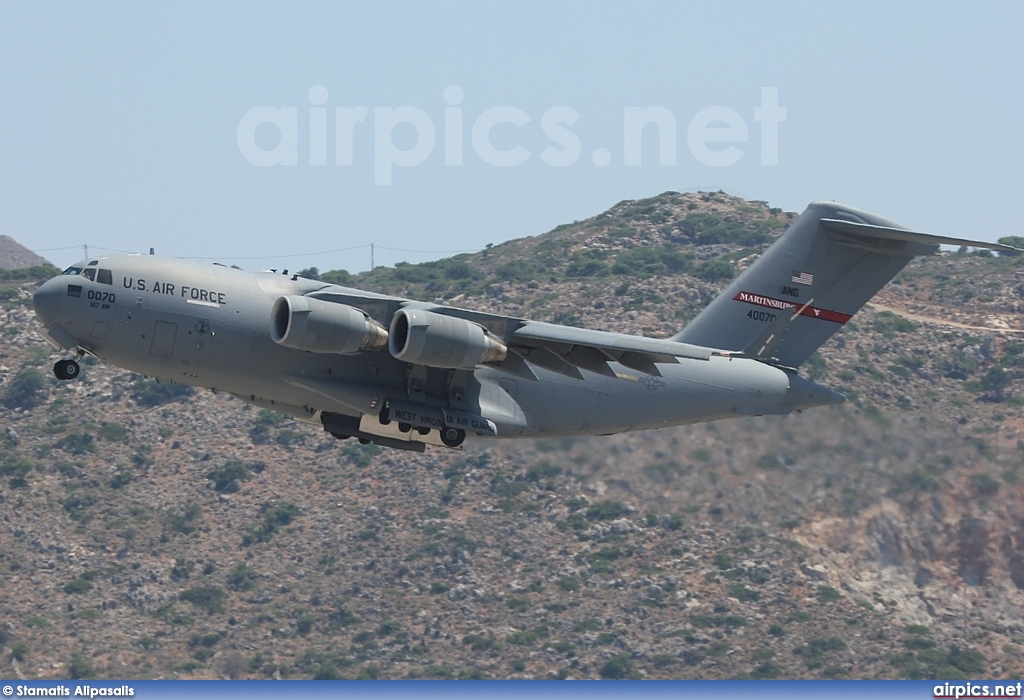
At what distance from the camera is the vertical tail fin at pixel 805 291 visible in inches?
990

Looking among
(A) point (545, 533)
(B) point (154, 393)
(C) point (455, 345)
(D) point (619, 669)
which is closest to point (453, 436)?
(C) point (455, 345)

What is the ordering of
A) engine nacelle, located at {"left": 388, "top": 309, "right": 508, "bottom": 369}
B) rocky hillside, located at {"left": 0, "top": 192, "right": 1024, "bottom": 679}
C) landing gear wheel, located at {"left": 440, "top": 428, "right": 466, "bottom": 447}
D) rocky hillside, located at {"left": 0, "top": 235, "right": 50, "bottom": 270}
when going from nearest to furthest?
engine nacelle, located at {"left": 388, "top": 309, "right": 508, "bottom": 369}
landing gear wheel, located at {"left": 440, "top": 428, "right": 466, "bottom": 447}
rocky hillside, located at {"left": 0, "top": 192, "right": 1024, "bottom": 679}
rocky hillside, located at {"left": 0, "top": 235, "right": 50, "bottom": 270}

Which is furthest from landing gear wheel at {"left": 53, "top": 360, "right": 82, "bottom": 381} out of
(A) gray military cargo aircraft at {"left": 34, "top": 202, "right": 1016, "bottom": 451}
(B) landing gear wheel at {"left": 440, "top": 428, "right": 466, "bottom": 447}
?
(B) landing gear wheel at {"left": 440, "top": 428, "right": 466, "bottom": 447}

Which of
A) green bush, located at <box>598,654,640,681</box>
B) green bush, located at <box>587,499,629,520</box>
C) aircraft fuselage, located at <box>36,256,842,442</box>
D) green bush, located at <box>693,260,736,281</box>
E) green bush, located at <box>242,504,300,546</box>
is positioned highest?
green bush, located at <box>693,260,736,281</box>

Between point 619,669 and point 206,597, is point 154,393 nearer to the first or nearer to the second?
point 206,597

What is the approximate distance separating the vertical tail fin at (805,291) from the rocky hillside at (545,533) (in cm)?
331

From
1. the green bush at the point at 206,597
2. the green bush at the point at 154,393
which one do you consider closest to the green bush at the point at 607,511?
the green bush at the point at 206,597

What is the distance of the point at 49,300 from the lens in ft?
68.6

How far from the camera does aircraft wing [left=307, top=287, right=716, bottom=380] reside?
21781 mm

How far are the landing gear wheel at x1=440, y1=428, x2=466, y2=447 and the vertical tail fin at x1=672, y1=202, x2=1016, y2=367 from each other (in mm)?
4812

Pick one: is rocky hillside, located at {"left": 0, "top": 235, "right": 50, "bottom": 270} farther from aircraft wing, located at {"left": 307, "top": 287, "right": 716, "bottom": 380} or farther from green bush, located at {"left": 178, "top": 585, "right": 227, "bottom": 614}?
aircraft wing, located at {"left": 307, "top": 287, "right": 716, "bottom": 380}

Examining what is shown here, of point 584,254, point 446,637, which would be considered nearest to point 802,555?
point 446,637

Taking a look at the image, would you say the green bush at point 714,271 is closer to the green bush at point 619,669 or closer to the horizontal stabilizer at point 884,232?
the green bush at point 619,669

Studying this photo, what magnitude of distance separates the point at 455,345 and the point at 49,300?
18.6 feet
